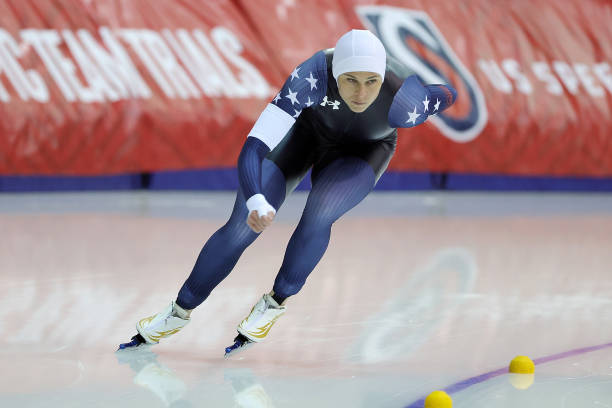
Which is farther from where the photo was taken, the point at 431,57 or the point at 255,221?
the point at 431,57

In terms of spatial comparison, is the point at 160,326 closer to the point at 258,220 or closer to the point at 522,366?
the point at 258,220

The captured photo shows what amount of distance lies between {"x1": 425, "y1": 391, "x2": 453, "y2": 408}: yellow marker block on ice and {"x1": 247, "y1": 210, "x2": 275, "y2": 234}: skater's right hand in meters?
0.68

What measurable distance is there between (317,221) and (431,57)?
663 cm

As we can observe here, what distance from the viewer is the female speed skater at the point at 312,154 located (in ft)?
9.12

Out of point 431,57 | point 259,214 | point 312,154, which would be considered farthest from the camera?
point 431,57

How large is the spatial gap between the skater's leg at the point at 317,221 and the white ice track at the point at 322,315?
255mm

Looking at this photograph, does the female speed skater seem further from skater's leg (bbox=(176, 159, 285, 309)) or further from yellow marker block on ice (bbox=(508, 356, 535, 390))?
yellow marker block on ice (bbox=(508, 356, 535, 390))

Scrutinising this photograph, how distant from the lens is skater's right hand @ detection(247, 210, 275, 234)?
8.31ft

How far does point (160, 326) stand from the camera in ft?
9.55

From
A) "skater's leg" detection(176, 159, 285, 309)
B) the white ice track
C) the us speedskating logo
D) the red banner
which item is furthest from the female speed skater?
the us speedskating logo

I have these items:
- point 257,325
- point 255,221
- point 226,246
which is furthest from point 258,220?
point 257,325

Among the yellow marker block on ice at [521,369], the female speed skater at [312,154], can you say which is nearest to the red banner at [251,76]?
the female speed skater at [312,154]

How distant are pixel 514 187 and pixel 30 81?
5.21m

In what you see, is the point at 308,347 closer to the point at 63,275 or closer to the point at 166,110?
the point at 63,275
